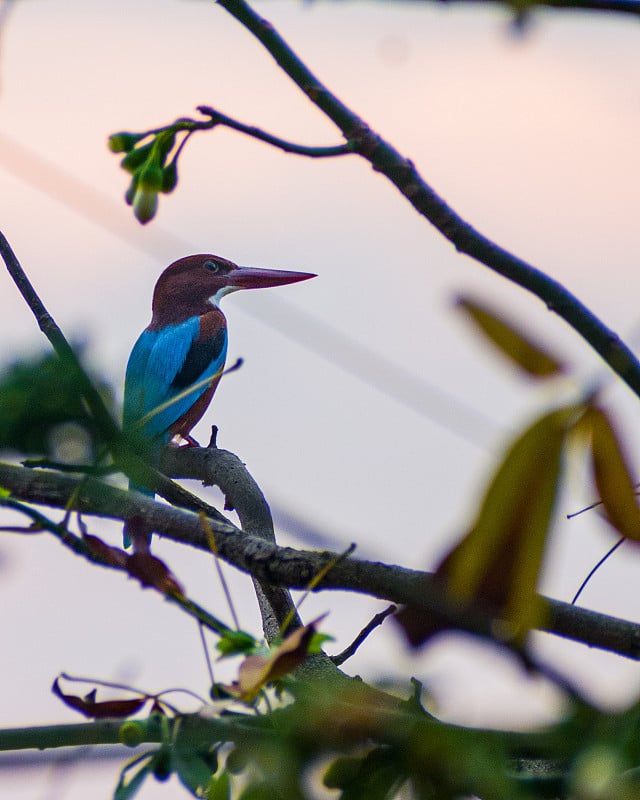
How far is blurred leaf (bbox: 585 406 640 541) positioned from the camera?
0.68m

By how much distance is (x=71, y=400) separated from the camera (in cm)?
75

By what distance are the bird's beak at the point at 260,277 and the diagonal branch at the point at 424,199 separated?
4.71 metres

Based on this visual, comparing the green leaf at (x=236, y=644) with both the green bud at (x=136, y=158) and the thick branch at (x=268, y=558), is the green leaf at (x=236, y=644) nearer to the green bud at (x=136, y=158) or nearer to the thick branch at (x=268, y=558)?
the thick branch at (x=268, y=558)

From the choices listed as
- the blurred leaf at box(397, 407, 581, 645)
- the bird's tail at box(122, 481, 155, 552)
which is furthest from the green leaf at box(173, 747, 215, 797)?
the blurred leaf at box(397, 407, 581, 645)

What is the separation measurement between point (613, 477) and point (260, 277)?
5.61 metres

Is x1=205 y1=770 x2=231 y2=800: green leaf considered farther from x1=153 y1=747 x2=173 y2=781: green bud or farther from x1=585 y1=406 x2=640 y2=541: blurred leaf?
x1=585 y1=406 x2=640 y2=541: blurred leaf

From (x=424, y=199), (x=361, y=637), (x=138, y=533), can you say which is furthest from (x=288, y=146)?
(x=361, y=637)

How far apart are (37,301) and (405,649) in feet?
3.96

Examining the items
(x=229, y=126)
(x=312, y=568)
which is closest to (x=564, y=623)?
(x=312, y=568)

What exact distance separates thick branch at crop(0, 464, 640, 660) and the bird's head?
4813 mm

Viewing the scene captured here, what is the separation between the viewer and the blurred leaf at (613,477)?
26.8 inches

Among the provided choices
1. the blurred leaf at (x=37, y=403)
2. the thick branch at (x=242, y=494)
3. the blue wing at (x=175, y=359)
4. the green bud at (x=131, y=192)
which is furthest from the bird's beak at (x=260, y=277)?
the blurred leaf at (x=37, y=403)

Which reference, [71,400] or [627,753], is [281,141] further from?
[627,753]

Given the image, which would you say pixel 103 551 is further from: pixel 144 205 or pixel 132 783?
pixel 144 205
